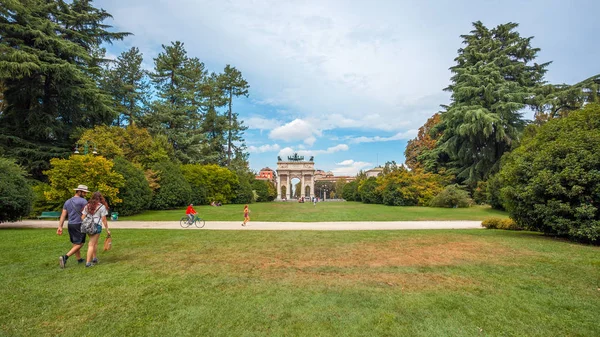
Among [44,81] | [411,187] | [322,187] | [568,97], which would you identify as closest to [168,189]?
[44,81]

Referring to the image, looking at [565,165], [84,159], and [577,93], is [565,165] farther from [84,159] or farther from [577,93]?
[84,159]

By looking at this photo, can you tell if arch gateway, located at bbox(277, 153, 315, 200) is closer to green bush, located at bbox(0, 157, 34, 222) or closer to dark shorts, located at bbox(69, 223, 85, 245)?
green bush, located at bbox(0, 157, 34, 222)

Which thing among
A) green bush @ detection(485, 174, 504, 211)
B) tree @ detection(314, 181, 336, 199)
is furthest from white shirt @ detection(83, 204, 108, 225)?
tree @ detection(314, 181, 336, 199)

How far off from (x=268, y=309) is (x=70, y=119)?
2731cm

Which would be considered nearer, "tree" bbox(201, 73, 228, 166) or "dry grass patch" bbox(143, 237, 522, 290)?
"dry grass patch" bbox(143, 237, 522, 290)

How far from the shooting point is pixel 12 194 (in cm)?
1082

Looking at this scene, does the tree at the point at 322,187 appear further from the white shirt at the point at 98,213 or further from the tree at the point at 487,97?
the white shirt at the point at 98,213

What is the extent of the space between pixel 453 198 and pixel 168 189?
79.3ft

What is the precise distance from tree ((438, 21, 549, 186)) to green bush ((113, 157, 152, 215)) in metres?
25.4

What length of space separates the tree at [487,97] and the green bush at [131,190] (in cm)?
2541

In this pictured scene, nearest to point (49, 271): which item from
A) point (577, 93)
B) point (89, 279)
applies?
point (89, 279)

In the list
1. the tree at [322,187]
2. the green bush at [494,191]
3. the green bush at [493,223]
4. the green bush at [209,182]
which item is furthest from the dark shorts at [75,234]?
the tree at [322,187]

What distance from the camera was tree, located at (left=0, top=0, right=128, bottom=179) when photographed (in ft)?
58.9

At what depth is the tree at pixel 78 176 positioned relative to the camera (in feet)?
49.1
